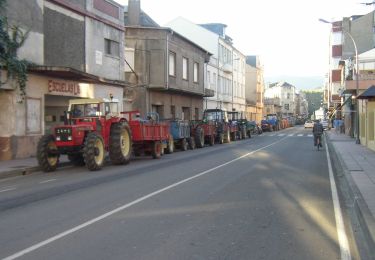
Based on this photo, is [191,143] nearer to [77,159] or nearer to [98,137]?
[77,159]

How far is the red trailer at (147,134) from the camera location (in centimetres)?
2116

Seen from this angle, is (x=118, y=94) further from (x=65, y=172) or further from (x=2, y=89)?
(x=65, y=172)

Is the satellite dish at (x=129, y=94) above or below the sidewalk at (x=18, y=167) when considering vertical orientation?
above

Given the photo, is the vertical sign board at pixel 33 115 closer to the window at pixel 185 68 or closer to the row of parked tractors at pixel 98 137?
the row of parked tractors at pixel 98 137

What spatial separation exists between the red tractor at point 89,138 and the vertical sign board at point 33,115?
3.57 metres

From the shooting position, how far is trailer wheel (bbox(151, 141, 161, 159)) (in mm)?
22438

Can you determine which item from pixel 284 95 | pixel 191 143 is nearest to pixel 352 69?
pixel 191 143

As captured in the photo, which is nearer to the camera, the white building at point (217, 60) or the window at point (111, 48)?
the window at point (111, 48)

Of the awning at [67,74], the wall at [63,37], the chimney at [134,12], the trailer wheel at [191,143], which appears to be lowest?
the trailer wheel at [191,143]

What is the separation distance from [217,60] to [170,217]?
50.6 metres

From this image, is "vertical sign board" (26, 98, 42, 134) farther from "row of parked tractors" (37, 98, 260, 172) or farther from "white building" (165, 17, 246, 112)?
"white building" (165, 17, 246, 112)

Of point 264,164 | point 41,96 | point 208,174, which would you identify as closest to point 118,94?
point 41,96

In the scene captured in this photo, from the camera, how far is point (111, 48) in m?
29.9

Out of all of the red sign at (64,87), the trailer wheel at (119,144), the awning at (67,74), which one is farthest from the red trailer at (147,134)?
the red sign at (64,87)
